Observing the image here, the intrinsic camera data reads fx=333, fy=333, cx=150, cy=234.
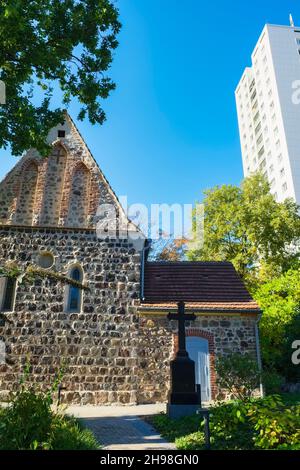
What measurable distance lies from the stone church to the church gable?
0.12 ft

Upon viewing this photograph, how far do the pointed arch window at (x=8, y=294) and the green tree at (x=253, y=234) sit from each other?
16.0 m

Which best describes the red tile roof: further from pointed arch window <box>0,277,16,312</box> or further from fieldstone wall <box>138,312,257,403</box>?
pointed arch window <box>0,277,16,312</box>

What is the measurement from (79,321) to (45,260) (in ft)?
8.61

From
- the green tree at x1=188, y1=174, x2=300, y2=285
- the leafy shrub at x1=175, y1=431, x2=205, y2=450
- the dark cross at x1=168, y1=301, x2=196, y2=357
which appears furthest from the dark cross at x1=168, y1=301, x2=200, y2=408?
the green tree at x1=188, y1=174, x2=300, y2=285

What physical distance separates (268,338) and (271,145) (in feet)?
105

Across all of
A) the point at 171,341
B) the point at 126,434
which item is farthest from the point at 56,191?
the point at 126,434

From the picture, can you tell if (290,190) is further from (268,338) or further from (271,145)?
(268,338)

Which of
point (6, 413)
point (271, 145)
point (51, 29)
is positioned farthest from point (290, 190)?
point (6, 413)

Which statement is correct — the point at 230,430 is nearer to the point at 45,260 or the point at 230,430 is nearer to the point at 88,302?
the point at 88,302

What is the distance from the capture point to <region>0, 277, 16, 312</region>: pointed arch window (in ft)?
38.6

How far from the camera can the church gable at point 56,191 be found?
12.5 m

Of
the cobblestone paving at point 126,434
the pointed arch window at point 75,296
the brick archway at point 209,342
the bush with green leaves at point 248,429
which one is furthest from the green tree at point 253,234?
the bush with green leaves at point 248,429

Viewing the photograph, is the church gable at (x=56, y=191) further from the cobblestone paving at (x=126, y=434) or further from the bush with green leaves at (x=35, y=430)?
the bush with green leaves at (x=35, y=430)

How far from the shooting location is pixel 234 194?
26.8 m
